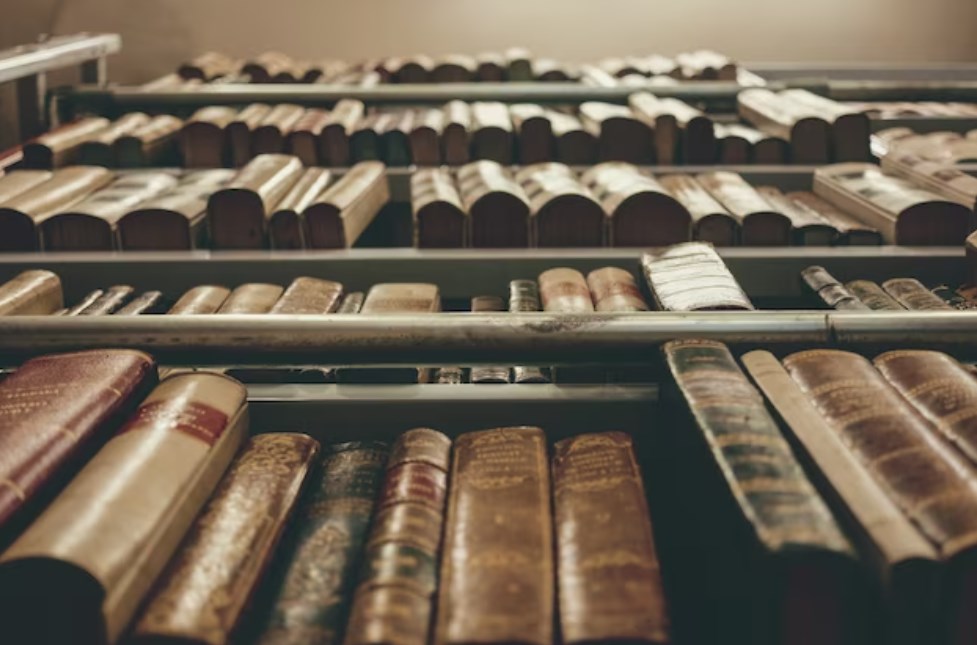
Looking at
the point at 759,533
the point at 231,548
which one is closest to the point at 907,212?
the point at 759,533

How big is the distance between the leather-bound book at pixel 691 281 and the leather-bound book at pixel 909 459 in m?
0.26

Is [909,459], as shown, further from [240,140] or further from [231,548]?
[240,140]

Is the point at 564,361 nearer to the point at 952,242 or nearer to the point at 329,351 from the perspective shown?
the point at 329,351

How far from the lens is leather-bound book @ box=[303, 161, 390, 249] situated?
8.27 feet

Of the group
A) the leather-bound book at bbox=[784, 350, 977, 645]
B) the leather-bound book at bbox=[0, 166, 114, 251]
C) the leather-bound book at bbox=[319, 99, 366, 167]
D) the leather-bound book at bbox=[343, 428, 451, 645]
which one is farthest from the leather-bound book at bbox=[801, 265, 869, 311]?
the leather-bound book at bbox=[0, 166, 114, 251]

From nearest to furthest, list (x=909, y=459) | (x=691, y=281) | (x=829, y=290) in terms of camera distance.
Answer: (x=909, y=459)
(x=691, y=281)
(x=829, y=290)

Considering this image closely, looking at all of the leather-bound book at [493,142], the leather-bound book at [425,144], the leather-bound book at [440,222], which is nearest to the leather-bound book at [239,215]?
the leather-bound book at [440,222]

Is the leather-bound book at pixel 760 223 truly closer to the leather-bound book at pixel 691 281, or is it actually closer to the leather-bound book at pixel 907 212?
the leather-bound book at pixel 907 212

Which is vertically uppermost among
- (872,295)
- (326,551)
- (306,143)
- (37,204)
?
(306,143)

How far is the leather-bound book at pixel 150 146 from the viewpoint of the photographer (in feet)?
10.7

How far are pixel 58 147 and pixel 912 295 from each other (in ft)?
8.58

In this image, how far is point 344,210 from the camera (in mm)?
2543

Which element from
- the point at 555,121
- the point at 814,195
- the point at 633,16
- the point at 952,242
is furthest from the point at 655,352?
the point at 633,16

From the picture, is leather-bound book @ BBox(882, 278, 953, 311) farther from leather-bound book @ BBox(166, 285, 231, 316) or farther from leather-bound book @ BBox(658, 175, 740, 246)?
leather-bound book @ BBox(166, 285, 231, 316)
